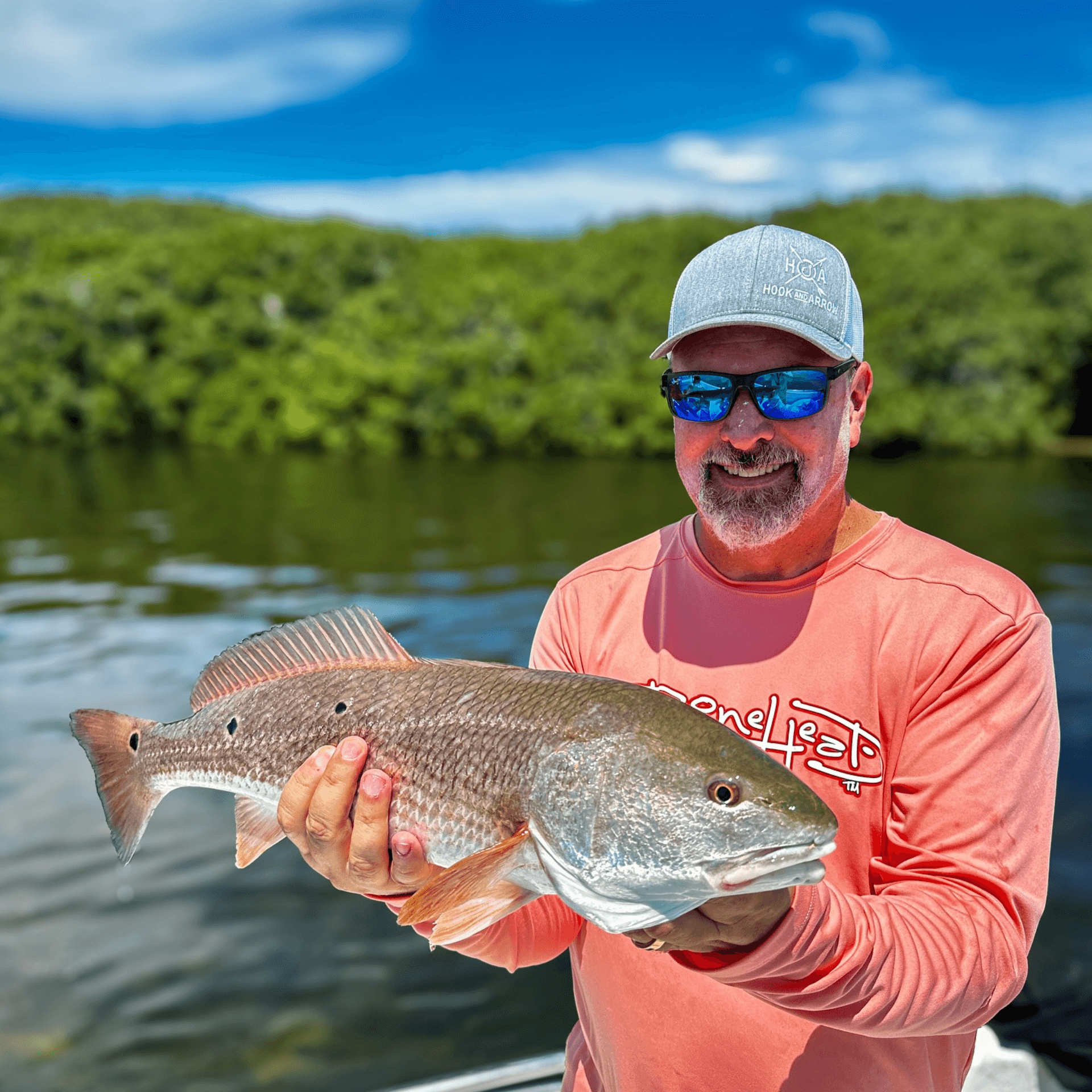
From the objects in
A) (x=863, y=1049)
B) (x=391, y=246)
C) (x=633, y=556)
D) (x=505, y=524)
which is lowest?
(x=505, y=524)

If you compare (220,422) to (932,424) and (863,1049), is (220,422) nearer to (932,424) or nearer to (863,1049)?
(932,424)

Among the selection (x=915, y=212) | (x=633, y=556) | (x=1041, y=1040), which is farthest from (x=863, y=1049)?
(x=915, y=212)

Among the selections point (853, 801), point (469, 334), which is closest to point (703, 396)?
point (853, 801)

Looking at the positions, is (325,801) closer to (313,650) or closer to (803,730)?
(313,650)

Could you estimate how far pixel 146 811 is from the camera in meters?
3.25

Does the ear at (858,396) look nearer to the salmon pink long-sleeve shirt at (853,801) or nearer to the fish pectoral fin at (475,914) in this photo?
the salmon pink long-sleeve shirt at (853,801)

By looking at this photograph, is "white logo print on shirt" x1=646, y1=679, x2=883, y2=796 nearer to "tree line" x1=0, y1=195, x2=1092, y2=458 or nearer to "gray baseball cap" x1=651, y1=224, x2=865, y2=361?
"gray baseball cap" x1=651, y1=224, x2=865, y2=361

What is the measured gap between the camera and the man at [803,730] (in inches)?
80.0

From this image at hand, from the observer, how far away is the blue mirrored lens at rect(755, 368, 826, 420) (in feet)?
8.55

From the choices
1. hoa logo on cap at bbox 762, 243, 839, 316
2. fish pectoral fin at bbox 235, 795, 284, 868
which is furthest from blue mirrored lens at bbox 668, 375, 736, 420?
fish pectoral fin at bbox 235, 795, 284, 868

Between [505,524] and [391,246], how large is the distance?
5308cm

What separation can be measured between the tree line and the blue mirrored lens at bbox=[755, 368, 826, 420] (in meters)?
50.6

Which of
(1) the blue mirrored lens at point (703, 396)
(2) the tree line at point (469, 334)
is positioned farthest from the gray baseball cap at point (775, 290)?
(2) the tree line at point (469, 334)

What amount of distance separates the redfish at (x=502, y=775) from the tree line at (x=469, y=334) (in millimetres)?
50575
